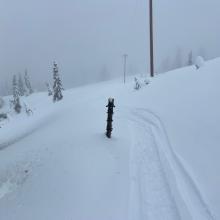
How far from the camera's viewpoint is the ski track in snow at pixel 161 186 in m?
6.78

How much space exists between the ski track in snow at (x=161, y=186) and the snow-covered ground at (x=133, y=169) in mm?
20

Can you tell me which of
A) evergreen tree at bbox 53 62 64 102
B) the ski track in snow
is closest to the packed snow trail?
the ski track in snow

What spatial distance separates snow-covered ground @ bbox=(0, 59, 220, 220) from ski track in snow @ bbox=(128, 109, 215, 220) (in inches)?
0.8

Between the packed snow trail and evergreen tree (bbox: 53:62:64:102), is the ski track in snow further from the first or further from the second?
evergreen tree (bbox: 53:62:64:102)

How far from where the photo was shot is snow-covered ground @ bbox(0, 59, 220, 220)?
286 inches

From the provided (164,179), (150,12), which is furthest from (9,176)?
(150,12)

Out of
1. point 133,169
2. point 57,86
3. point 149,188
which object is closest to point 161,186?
point 149,188

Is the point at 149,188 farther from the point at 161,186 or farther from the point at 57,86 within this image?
the point at 57,86

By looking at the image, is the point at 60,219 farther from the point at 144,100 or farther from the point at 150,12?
the point at 150,12

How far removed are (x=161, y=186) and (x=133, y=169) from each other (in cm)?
143

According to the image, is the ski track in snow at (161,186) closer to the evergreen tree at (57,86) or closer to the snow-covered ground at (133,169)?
the snow-covered ground at (133,169)

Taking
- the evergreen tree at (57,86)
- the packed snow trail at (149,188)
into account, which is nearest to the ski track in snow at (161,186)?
the packed snow trail at (149,188)

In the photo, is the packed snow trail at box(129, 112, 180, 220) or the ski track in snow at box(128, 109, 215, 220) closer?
the ski track in snow at box(128, 109, 215, 220)

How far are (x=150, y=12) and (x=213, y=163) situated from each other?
22715 millimetres
